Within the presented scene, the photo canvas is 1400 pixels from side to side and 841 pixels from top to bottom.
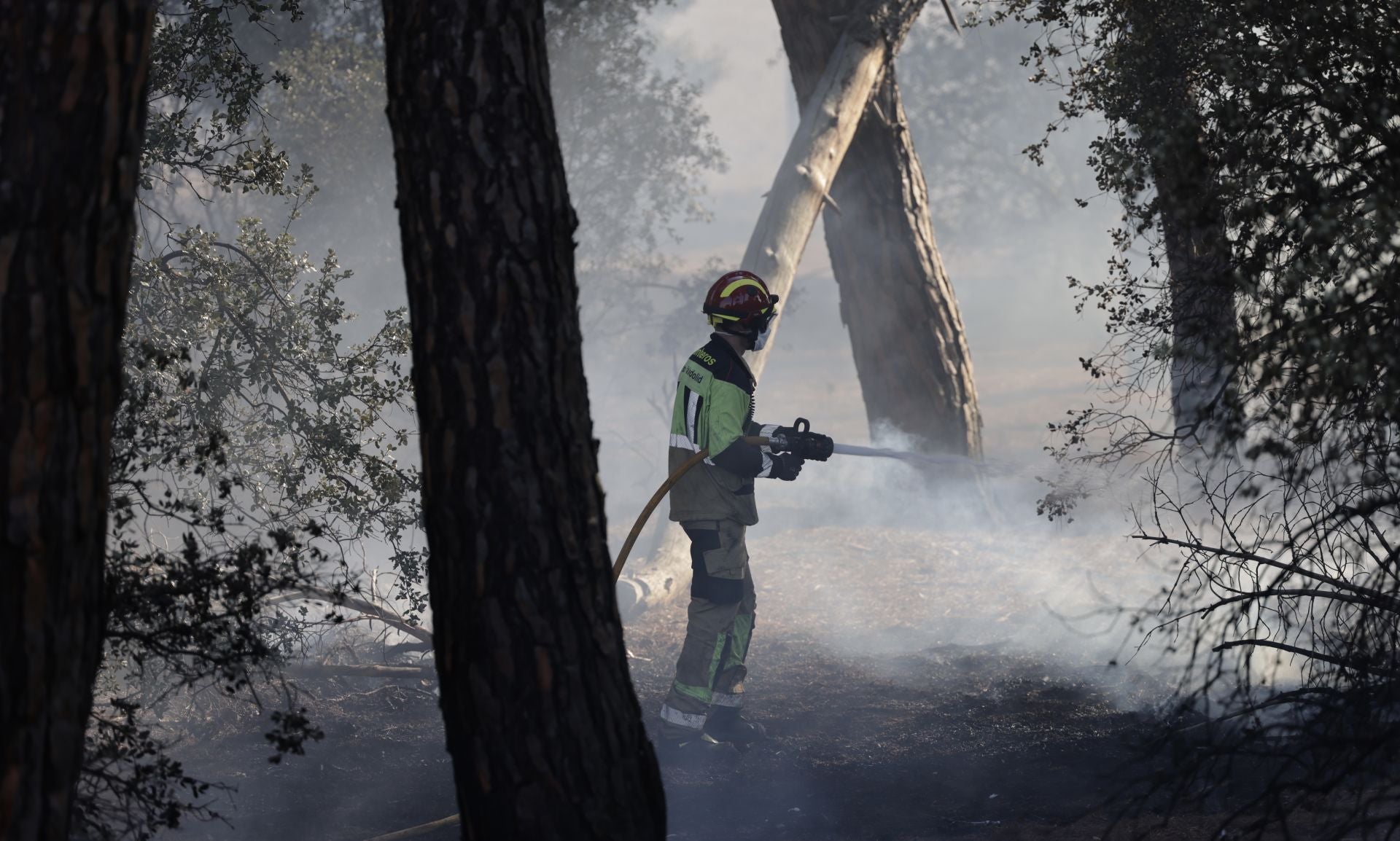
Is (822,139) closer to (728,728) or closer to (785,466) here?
(785,466)

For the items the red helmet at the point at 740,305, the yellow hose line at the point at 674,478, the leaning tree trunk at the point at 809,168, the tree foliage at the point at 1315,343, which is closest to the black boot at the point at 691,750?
the yellow hose line at the point at 674,478

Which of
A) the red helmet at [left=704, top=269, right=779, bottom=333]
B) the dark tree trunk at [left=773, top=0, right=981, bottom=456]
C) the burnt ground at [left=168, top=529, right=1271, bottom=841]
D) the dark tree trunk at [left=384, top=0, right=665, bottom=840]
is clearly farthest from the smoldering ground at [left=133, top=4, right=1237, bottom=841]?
the red helmet at [left=704, top=269, right=779, bottom=333]

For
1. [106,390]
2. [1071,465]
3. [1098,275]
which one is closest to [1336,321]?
[106,390]

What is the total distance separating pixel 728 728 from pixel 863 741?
29.7 inches

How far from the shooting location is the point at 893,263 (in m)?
10.7

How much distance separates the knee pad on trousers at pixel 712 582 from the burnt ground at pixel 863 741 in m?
0.83

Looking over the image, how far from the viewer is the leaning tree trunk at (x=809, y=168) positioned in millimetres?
9984

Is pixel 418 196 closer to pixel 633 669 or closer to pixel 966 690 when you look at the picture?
pixel 966 690

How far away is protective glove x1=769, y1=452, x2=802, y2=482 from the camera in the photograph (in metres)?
6.33

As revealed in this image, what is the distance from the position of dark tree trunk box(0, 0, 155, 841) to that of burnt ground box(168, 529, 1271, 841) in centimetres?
283

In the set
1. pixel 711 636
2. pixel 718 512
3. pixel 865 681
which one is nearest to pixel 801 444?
pixel 718 512

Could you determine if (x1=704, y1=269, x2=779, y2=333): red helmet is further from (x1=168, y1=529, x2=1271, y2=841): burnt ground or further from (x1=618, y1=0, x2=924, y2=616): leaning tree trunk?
(x1=618, y1=0, x2=924, y2=616): leaning tree trunk

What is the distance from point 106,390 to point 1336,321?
330 centimetres

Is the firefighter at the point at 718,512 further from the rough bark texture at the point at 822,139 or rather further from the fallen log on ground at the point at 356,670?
the rough bark texture at the point at 822,139
